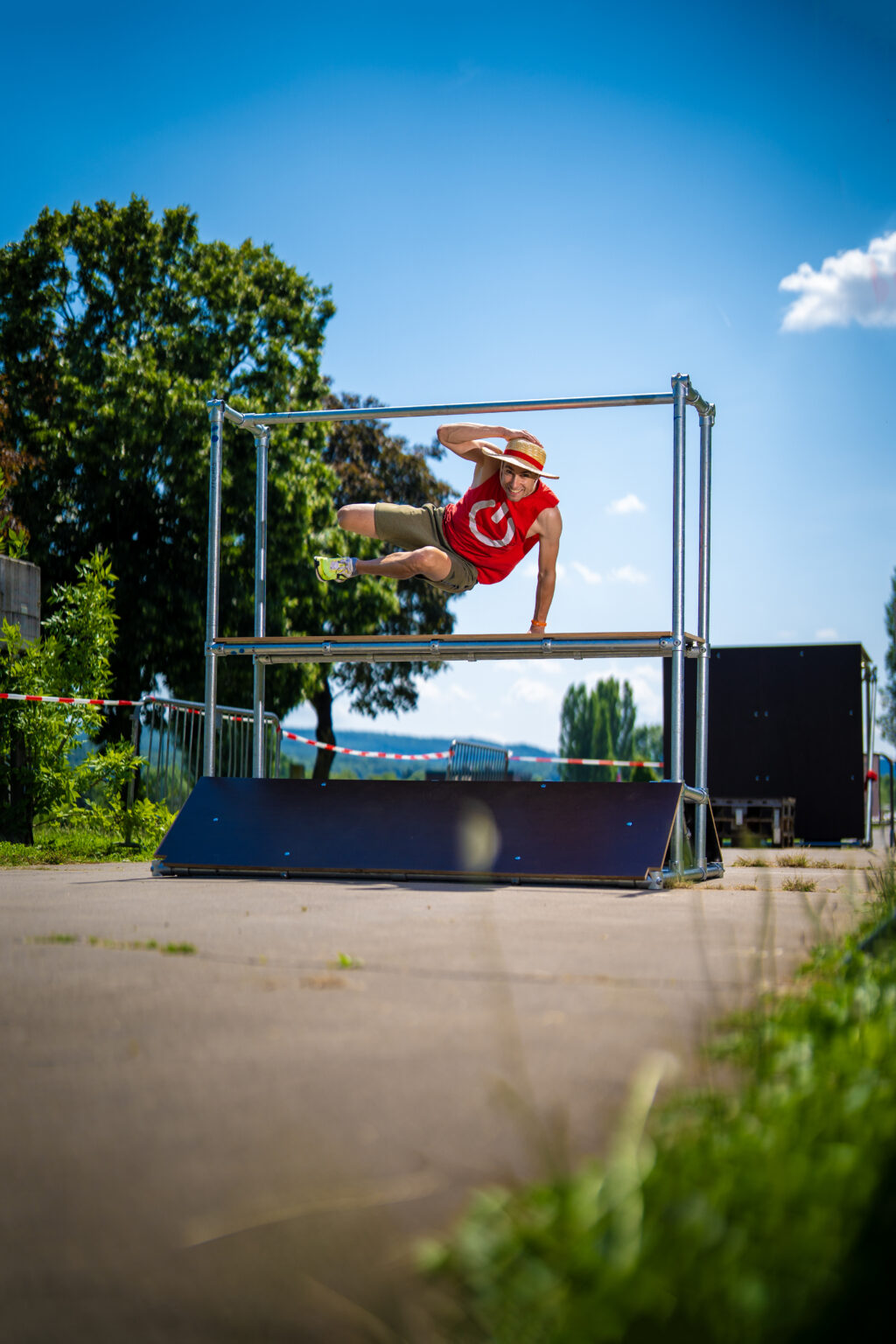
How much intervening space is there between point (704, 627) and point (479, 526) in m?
1.40

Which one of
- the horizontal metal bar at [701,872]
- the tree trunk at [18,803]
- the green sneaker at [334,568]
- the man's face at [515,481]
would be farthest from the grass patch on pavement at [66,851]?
the horizontal metal bar at [701,872]

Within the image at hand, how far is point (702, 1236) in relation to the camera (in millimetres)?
927

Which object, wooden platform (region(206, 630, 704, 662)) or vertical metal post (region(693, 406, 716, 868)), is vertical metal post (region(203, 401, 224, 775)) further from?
vertical metal post (region(693, 406, 716, 868))

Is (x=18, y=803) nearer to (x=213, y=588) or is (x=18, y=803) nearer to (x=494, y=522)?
(x=213, y=588)

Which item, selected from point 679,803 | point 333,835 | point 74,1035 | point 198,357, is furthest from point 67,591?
point 198,357

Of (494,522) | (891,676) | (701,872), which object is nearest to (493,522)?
(494,522)

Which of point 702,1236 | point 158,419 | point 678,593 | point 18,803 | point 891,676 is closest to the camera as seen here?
point 702,1236

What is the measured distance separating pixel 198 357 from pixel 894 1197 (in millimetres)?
22772

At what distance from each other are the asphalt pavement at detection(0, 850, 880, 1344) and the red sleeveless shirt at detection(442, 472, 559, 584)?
3.32 metres

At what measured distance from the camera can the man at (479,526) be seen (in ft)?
20.7

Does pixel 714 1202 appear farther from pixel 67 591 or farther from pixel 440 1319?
pixel 67 591

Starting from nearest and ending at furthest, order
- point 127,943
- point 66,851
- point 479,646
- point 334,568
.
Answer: point 127,943 → point 479,646 → point 334,568 → point 66,851

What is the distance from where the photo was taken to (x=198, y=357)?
22.2 m

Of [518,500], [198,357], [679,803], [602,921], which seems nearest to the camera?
[602,921]
